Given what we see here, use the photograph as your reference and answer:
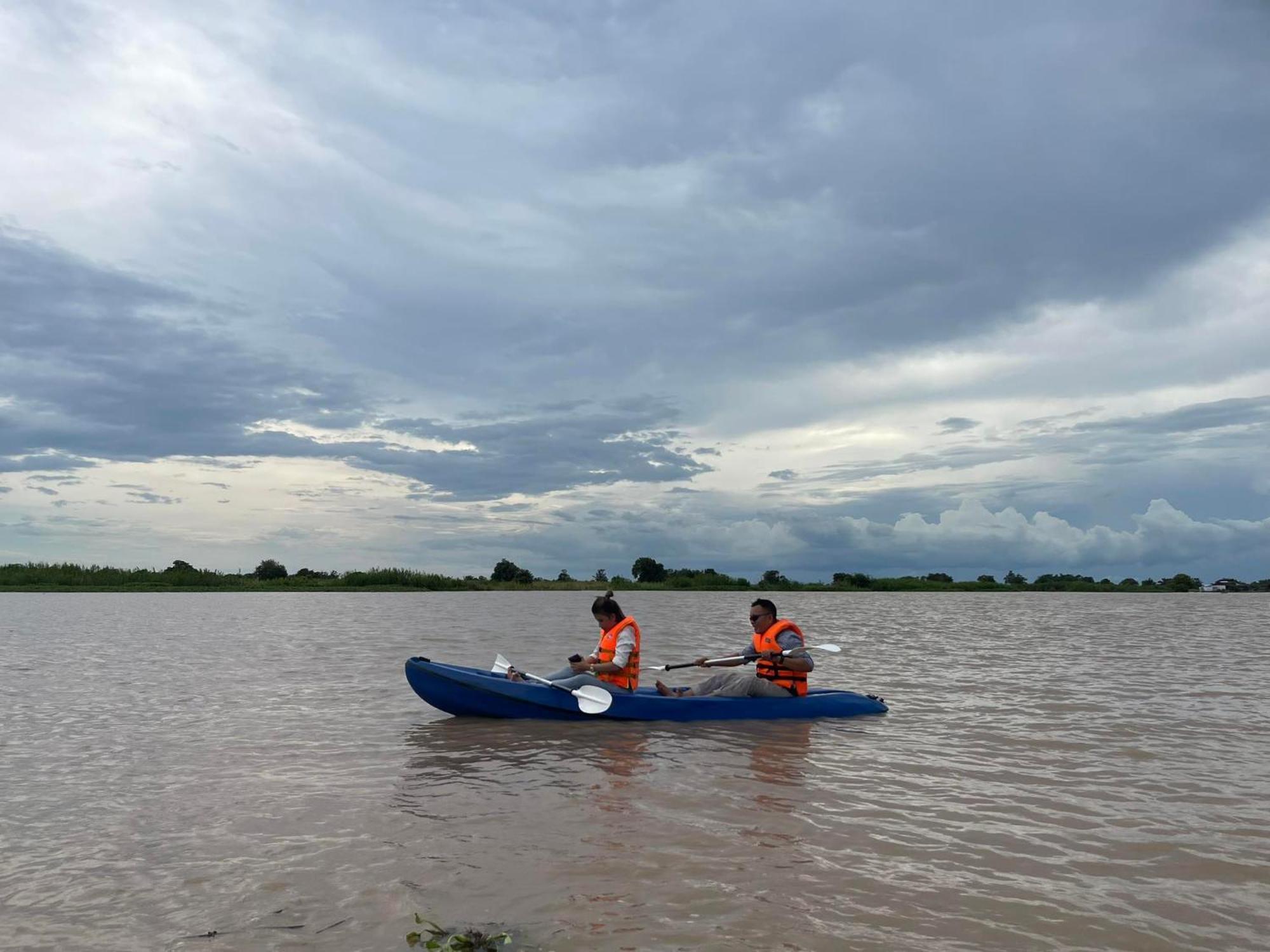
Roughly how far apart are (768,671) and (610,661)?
233cm

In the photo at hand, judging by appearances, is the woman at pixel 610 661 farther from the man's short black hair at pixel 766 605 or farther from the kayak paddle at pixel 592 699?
the man's short black hair at pixel 766 605

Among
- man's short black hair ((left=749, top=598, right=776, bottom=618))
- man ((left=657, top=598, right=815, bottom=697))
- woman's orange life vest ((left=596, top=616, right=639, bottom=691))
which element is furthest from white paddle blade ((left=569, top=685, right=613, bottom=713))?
man's short black hair ((left=749, top=598, right=776, bottom=618))

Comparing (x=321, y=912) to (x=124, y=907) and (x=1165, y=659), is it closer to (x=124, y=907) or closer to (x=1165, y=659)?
(x=124, y=907)

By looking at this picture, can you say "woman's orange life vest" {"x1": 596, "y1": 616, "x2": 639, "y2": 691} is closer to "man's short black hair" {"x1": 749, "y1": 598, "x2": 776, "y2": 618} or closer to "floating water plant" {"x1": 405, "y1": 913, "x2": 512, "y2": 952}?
"man's short black hair" {"x1": 749, "y1": 598, "x2": 776, "y2": 618}

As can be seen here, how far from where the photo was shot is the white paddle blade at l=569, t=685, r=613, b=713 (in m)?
10.9

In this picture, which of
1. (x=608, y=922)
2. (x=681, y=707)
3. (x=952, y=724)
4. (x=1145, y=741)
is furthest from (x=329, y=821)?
(x=1145, y=741)

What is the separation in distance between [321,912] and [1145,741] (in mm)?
9418

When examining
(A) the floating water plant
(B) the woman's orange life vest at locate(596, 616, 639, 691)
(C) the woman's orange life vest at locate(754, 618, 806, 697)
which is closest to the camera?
(A) the floating water plant

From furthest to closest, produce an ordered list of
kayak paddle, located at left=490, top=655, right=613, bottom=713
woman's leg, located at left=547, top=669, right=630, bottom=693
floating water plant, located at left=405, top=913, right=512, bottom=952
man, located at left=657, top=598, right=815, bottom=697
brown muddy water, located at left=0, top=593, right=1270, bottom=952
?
man, located at left=657, top=598, right=815, bottom=697
woman's leg, located at left=547, top=669, right=630, bottom=693
kayak paddle, located at left=490, top=655, right=613, bottom=713
brown muddy water, located at left=0, top=593, right=1270, bottom=952
floating water plant, located at left=405, top=913, right=512, bottom=952

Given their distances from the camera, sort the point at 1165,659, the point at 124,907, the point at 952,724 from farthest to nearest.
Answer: the point at 1165,659
the point at 952,724
the point at 124,907

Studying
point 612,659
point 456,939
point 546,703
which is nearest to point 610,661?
point 612,659

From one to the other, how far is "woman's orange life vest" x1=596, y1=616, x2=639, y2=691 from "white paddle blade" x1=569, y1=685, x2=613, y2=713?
0.31m

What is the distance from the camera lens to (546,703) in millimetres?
11188

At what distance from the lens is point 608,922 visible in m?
4.59
